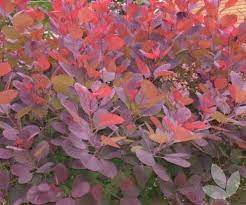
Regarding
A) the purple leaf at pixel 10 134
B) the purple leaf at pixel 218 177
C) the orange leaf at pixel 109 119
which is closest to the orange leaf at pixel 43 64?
the purple leaf at pixel 10 134

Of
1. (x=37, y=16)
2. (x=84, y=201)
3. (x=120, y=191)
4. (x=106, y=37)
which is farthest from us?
(x=37, y=16)

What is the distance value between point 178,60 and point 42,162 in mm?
745

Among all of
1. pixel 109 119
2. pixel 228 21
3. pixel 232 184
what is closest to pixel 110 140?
pixel 109 119

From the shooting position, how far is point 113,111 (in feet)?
5.06

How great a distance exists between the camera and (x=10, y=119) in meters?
1.62

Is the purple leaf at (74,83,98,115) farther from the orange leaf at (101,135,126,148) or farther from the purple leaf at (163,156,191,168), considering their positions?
the purple leaf at (163,156,191,168)

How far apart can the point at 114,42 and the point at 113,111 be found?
32 centimetres

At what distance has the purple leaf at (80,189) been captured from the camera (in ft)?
4.74

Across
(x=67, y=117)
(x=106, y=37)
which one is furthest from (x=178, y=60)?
(x=67, y=117)

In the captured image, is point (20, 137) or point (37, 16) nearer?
point (20, 137)

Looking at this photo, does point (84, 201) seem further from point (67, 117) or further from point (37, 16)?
point (37, 16)

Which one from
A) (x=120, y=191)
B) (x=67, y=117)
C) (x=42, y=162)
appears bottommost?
(x=120, y=191)

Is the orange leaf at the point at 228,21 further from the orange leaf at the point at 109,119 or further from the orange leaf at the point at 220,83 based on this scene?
the orange leaf at the point at 109,119

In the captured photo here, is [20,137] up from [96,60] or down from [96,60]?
down
